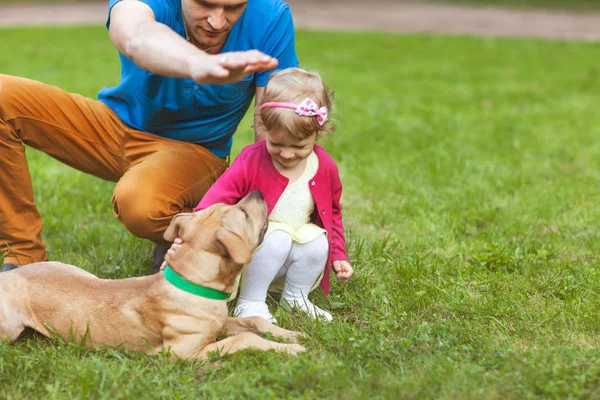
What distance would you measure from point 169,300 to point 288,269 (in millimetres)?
710

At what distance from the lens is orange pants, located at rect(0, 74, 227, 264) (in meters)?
4.00

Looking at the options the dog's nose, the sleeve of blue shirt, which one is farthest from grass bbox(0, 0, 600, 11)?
the dog's nose

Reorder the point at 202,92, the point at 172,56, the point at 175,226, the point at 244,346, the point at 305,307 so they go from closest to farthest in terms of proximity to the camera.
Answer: the point at 172,56 → the point at 244,346 → the point at 175,226 → the point at 305,307 → the point at 202,92

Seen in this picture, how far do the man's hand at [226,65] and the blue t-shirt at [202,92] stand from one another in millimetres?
1192

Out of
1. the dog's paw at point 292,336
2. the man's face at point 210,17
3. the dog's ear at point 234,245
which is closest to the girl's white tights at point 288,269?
the dog's paw at point 292,336

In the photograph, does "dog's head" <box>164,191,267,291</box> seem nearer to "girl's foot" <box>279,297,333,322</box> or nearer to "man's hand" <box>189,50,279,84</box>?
"girl's foot" <box>279,297,333,322</box>

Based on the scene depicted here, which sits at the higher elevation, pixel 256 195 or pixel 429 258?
pixel 256 195

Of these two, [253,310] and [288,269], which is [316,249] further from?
[253,310]

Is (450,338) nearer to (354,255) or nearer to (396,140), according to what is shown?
(354,255)

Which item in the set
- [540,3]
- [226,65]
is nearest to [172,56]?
[226,65]

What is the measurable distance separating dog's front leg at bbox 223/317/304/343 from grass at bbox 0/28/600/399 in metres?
0.12

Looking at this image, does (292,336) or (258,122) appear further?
(258,122)

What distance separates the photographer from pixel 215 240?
128 inches

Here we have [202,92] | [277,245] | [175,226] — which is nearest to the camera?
[175,226]
